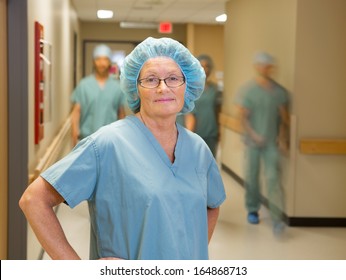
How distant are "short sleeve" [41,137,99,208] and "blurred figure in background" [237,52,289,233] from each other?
97.4 inches

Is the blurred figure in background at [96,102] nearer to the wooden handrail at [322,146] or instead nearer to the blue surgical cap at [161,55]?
the wooden handrail at [322,146]

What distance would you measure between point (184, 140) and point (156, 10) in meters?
6.55

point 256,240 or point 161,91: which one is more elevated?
point 161,91

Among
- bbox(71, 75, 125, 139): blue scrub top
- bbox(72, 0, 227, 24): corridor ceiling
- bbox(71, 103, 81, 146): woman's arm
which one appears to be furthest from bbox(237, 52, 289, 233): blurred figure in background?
bbox(72, 0, 227, 24): corridor ceiling

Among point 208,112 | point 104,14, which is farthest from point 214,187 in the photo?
point 104,14

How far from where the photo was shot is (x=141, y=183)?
45.0 inches

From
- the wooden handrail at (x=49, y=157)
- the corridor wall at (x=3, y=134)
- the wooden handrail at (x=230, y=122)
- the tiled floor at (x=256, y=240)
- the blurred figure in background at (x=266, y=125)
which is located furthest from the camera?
the wooden handrail at (x=230, y=122)

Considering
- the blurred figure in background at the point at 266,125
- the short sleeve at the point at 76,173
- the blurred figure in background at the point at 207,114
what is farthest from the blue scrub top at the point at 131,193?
the blurred figure in background at the point at 207,114

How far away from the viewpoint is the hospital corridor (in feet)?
3.81

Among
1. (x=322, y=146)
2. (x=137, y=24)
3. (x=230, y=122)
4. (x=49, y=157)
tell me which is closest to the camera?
(x=49, y=157)

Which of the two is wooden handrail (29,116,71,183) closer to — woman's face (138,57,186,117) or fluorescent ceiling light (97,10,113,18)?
woman's face (138,57,186,117)

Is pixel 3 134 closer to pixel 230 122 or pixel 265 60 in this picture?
pixel 265 60

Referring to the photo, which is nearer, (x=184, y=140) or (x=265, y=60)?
(x=184, y=140)

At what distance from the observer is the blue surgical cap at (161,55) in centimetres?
125
